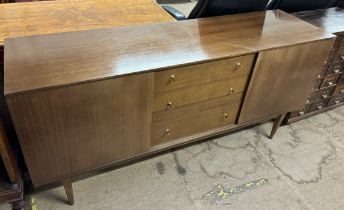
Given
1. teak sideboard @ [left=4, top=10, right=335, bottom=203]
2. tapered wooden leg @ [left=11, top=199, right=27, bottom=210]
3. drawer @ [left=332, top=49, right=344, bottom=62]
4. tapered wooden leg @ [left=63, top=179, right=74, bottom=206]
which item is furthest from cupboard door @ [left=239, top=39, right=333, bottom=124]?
tapered wooden leg @ [left=11, top=199, right=27, bottom=210]

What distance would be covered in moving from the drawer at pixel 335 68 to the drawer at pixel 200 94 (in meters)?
0.83

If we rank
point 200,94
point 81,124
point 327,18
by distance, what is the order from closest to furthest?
point 81,124, point 200,94, point 327,18

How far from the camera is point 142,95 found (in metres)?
1.20

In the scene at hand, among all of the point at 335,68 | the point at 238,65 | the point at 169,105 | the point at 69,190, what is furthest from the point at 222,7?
the point at 69,190

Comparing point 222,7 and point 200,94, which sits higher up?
point 222,7

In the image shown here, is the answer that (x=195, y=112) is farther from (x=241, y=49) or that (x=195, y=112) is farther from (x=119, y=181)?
(x=119, y=181)

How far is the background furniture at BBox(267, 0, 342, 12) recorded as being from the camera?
6.15 feet

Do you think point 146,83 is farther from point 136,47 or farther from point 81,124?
point 81,124

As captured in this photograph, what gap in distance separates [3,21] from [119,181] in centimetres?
104

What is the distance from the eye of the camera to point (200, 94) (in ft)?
4.56

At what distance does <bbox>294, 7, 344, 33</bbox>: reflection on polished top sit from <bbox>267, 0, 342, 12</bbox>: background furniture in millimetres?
44

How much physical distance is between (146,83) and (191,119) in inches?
15.7

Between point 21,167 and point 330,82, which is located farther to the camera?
point 330,82

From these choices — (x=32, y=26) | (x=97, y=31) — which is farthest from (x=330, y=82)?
(x=32, y=26)
